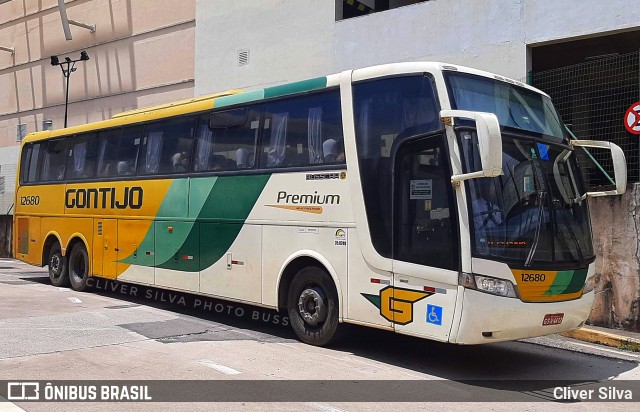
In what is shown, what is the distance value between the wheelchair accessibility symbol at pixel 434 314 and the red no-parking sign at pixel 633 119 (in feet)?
19.6

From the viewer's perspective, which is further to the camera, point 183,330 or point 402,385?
point 183,330

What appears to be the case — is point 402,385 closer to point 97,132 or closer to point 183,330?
point 183,330

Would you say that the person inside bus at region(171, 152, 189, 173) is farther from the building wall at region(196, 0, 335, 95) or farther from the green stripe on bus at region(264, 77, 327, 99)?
the building wall at region(196, 0, 335, 95)

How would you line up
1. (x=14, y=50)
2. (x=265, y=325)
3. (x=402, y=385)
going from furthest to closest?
(x=14, y=50) < (x=265, y=325) < (x=402, y=385)

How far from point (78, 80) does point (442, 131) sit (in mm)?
21102

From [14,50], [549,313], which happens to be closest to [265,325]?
[549,313]

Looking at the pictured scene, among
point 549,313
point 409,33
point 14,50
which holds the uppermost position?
point 14,50

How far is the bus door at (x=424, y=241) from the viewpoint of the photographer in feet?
23.4

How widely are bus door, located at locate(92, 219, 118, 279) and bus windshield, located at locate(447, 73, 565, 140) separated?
7.75m

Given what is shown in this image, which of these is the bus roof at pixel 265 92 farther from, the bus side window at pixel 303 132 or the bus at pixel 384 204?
the bus side window at pixel 303 132

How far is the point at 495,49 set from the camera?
13.6 meters

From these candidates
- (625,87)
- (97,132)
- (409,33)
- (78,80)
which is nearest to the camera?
(625,87)

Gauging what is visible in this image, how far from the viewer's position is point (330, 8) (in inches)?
664

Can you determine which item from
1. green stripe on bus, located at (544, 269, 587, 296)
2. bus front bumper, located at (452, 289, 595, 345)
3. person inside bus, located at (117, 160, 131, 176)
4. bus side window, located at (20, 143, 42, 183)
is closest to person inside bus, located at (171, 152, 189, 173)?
person inside bus, located at (117, 160, 131, 176)
